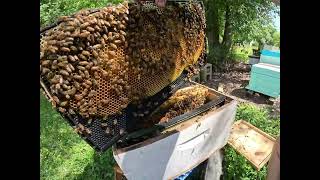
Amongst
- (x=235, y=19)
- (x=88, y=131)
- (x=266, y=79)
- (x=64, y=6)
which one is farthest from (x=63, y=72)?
(x=235, y=19)

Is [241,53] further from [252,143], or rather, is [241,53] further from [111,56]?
[111,56]

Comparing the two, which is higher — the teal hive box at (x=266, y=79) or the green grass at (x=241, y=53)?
the green grass at (x=241, y=53)

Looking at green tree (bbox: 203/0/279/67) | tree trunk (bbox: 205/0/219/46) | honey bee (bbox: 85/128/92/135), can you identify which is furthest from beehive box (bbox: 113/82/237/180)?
tree trunk (bbox: 205/0/219/46)

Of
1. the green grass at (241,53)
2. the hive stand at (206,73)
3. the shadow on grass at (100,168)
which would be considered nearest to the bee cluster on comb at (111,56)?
the shadow on grass at (100,168)

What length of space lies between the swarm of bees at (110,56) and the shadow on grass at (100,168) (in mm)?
1779

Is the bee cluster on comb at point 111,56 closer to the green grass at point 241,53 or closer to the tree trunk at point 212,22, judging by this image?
the tree trunk at point 212,22

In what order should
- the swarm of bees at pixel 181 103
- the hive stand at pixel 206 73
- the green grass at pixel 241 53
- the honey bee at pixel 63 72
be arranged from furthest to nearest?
the green grass at pixel 241 53
the hive stand at pixel 206 73
the swarm of bees at pixel 181 103
the honey bee at pixel 63 72

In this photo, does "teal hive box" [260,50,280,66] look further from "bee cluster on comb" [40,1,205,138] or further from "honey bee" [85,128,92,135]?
"honey bee" [85,128,92,135]

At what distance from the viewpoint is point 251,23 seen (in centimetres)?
807

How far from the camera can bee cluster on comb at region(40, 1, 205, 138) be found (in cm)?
154

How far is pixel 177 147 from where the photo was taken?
2164 millimetres

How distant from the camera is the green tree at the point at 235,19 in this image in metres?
8.05

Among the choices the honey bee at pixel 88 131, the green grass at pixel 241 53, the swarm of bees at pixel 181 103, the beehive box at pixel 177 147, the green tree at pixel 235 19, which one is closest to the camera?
the honey bee at pixel 88 131
